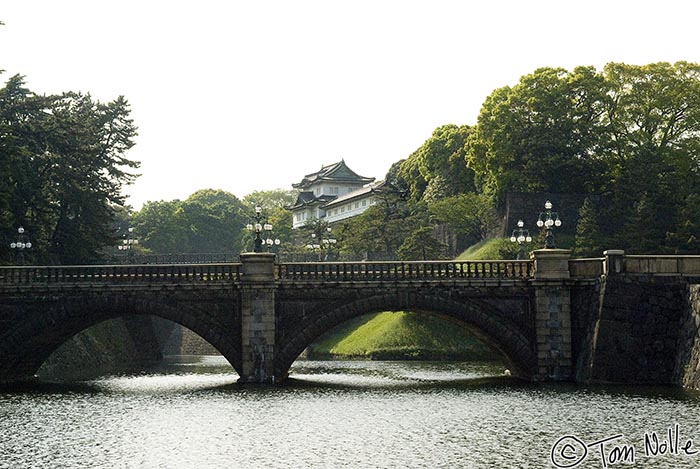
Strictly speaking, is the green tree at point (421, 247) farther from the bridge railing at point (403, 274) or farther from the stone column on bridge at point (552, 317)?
the stone column on bridge at point (552, 317)

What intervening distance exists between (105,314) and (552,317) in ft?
76.0

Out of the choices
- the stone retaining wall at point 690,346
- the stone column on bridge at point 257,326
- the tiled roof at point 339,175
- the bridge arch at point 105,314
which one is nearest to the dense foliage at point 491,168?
the bridge arch at point 105,314

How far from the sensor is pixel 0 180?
2616 inches

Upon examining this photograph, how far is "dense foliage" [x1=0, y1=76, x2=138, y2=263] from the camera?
72125mm

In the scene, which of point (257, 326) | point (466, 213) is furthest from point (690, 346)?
point (466, 213)

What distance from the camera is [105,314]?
2349 inches

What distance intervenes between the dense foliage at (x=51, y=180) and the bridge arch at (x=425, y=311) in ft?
71.3

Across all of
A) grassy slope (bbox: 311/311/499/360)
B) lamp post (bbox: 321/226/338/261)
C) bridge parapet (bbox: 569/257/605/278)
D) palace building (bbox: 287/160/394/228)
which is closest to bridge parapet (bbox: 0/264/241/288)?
bridge parapet (bbox: 569/257/605/278)

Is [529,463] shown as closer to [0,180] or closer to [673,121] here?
[0,180]

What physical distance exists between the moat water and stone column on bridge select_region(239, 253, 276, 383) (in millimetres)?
1472

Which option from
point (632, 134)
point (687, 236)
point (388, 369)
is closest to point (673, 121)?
point (632, 134)

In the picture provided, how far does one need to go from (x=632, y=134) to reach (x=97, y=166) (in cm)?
4416

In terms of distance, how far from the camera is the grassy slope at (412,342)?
81188mm
